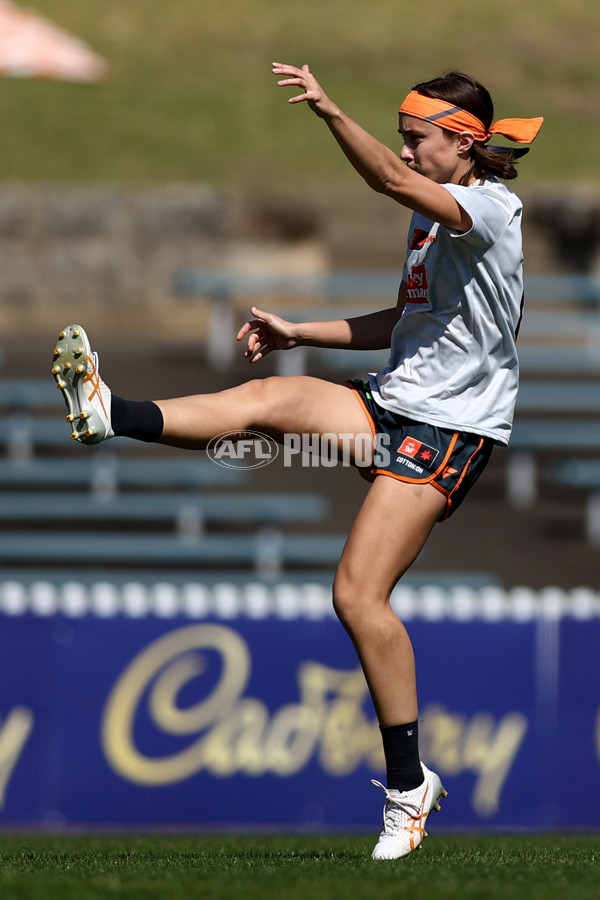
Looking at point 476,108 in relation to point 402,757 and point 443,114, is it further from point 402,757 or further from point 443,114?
point 402,757

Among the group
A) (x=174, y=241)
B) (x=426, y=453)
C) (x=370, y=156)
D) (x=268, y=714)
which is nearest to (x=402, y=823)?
(x=426, y=453)

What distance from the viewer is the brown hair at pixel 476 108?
→ 11.2 ft

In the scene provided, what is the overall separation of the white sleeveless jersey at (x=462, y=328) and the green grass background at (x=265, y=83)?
10753 millimetres

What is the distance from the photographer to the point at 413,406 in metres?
3.41

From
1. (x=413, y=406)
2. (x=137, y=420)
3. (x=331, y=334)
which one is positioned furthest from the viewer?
(x=331, y=334)

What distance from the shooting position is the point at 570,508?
963cm

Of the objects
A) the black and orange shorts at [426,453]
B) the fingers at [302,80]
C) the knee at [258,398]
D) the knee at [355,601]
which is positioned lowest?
the knee at [355,601]

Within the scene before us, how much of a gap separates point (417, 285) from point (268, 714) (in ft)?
12.4

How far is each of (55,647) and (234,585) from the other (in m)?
1.51

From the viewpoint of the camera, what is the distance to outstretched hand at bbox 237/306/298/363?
367 cm

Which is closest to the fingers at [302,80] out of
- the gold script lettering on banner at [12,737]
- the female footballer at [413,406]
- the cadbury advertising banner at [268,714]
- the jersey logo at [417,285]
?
the female footballer at [413,406]

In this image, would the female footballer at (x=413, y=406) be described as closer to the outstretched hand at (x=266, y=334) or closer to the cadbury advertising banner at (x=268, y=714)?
the outstretched hand at (x=266, y=334)

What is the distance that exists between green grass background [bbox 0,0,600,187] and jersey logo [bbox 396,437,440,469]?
35.9ft

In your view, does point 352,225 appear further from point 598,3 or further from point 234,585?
point 598,3
